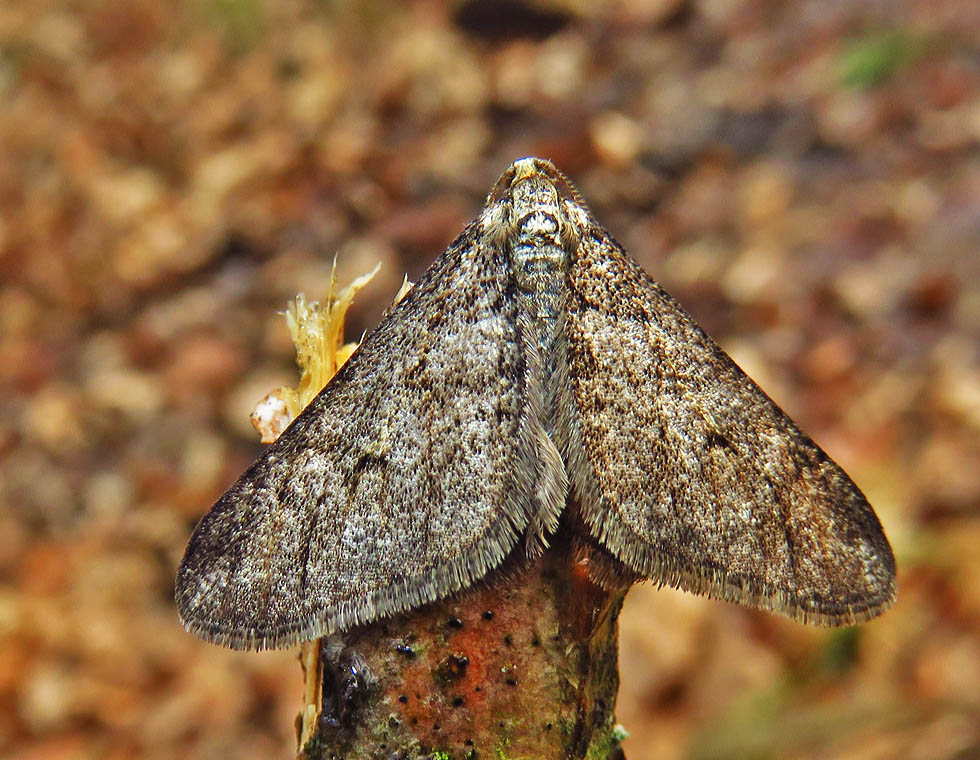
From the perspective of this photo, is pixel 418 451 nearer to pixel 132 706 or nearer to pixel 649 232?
pixel 132 706

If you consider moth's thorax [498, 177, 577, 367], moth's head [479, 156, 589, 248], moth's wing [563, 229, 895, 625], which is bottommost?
moth's wing [563, 229, 895, 625]

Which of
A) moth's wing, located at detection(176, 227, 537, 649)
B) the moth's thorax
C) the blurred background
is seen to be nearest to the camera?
moth's wing, located at detection(176, 227, 537, 649)

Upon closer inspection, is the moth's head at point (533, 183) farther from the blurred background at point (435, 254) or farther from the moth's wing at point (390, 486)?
the blurred background at point (435, 254)

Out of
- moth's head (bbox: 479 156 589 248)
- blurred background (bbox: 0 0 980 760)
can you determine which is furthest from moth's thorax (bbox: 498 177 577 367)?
blurred background (bbox: 0 0 980 760)

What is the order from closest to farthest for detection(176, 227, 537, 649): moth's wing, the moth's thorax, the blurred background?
1. detection(176, 227, 537, 649): moth's wing
2. the moth's thorax
3. the blurred background

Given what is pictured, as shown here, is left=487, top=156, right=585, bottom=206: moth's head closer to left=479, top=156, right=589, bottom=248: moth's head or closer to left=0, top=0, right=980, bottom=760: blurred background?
left=479, top=156, right=589, bottom=248: moth's head

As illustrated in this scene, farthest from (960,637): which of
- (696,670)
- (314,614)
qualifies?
(314,614)

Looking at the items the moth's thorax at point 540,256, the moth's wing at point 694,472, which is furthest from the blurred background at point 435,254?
the moth's thorax at point 540,256

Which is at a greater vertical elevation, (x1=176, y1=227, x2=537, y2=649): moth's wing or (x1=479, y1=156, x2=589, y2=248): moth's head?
(x1=479, y1=156, x2=589, y2=248): moth's head
